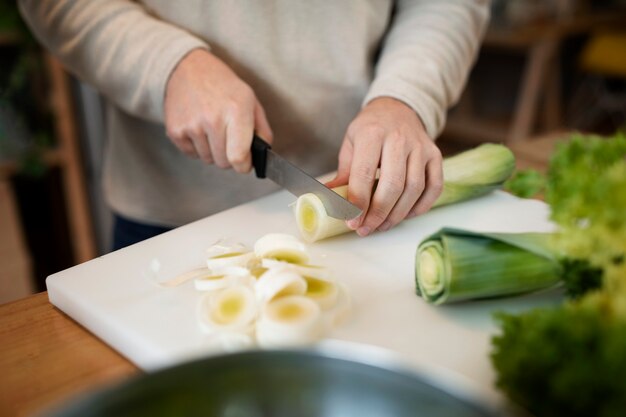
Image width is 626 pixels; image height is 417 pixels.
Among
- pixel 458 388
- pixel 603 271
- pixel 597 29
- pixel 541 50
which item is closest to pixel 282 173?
pixel 603 271

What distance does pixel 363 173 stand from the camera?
90 cm

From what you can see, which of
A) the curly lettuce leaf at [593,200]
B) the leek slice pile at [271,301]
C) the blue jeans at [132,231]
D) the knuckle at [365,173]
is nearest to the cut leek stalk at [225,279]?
the leek slice pile at [271,301]

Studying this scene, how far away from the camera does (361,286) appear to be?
0.82 metres

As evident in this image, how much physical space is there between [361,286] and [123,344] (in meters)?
0.28

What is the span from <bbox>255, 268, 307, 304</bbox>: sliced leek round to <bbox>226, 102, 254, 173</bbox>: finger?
0.25 metres

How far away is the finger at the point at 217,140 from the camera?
3.06 feet

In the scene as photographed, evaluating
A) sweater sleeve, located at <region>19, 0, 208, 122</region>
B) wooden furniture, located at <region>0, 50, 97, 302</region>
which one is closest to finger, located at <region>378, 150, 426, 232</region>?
sweater sleeve, located at <region>19, 0, 208, 122</region>

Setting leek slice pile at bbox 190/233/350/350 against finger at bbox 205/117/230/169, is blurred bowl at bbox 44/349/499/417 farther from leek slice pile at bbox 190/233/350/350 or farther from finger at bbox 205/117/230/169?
finger at bbox 205/117/230/169

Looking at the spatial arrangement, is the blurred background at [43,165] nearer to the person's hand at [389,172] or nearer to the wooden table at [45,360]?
the person's hand at [389,172]

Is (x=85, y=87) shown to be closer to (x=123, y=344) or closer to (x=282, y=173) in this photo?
(x=282, y=173)

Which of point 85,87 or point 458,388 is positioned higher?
point 458,388

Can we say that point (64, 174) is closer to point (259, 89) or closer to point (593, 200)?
point (259, 89)

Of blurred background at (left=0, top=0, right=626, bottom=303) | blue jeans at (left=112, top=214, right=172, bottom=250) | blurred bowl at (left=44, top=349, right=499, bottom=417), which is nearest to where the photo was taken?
blurred bowl at (left=44, top=349, right=499, bottom=417)

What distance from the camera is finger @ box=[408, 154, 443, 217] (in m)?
0.94
